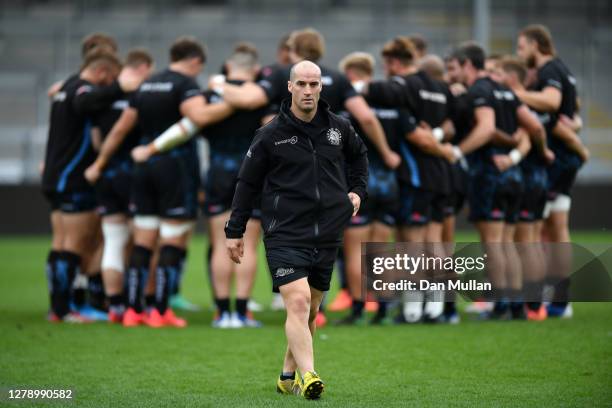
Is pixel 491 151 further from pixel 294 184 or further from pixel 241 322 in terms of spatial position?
pixel 294 184

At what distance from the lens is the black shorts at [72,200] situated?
10298 mm

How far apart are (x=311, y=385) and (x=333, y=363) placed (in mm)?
1806

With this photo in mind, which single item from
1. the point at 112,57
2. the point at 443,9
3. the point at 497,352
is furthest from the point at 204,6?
the point at 497,352

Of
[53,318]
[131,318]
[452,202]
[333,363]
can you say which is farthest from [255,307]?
[333,363]

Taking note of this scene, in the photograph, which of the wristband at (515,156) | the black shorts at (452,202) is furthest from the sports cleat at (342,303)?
the wristband at (515,156)

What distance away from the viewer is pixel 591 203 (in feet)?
74.8

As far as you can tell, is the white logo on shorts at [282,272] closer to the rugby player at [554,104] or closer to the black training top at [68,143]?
the black training top at [68,143]

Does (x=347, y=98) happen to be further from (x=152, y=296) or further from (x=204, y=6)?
(x=204, y=6)

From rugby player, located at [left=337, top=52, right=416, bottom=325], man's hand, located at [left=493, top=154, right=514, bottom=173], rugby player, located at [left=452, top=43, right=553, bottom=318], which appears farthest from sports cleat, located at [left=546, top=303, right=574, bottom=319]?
rugby player, located at [left=337, top=52, right=416, bottom=325]

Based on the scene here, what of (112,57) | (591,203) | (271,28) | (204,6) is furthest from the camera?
(204,6)

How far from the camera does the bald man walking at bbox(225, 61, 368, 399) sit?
6215 millimetres

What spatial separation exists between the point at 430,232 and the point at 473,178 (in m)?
0.70

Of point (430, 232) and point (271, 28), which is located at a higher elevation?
point (430, 232)

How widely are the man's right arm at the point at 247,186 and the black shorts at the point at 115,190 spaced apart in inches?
157
